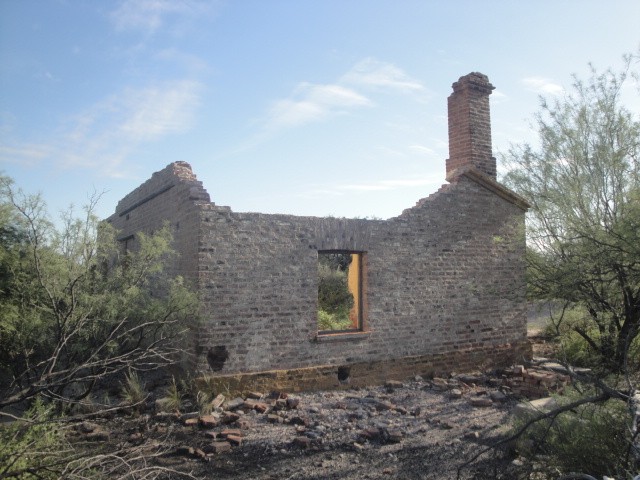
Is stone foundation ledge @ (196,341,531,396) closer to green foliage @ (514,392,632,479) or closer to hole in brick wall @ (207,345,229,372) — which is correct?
hole in brick wall @ (207,345,229,372)

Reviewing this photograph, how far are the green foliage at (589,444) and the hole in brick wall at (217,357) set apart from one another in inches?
194

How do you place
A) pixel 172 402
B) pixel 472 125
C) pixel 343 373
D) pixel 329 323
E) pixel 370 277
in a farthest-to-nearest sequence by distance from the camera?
pixel 329 323 < pixel 472 125 < pixel 370 277 < pixel 343 373 < pixel 172 402

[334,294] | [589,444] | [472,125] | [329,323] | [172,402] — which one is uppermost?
[472,125]

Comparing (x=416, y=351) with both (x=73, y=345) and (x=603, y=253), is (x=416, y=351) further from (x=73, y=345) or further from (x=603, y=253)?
(x=73, y=345)

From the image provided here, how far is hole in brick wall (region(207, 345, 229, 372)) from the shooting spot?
25.5 feet

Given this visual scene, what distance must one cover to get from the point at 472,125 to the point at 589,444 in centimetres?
808

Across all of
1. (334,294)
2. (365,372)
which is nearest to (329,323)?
(334,294)

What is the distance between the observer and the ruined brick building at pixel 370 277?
26.3 feet

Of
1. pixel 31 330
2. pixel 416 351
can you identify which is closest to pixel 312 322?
pixel 416 351

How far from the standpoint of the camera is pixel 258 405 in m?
7.46

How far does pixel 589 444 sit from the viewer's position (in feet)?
14.5

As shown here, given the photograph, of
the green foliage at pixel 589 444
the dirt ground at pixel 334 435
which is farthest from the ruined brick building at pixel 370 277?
the green foliage at pixel 589 444

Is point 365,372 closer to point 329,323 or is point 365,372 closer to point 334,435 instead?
point 334,435

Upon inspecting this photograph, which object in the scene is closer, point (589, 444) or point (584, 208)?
point (589, 444)
